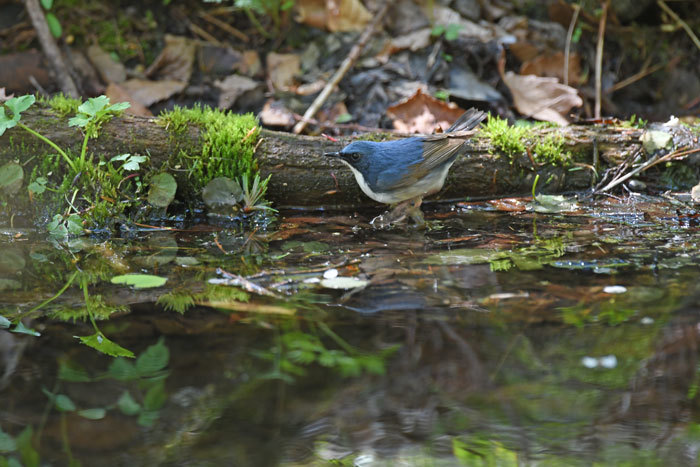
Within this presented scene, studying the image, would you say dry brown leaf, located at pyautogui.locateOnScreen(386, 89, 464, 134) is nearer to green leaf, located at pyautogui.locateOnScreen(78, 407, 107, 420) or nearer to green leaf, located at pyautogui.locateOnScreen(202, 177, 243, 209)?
green leaf, located at pyautogui.locateOnScreen(202, 177, 243, 209)

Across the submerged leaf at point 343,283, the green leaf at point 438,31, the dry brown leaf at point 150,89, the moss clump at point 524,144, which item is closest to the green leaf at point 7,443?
the submerged leaf at point 343,283

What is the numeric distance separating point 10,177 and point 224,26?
3.95 meters

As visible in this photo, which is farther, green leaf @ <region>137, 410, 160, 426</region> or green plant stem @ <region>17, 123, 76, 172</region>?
green plant stem @ <region>17, 123, 76, 172</region>

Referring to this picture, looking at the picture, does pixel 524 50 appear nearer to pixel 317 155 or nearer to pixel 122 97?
pixel 317 155

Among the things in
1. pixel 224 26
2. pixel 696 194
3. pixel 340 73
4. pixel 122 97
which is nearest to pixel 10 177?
pixel 122 97

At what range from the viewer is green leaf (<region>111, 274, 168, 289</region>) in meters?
3.41

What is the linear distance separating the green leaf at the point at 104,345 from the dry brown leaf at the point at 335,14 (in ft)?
18.7

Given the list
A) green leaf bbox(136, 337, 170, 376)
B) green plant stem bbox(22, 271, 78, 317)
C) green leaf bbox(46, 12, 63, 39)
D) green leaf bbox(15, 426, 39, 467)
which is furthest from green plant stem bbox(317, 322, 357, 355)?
green leaf bbox(46, 12, 63, 39)

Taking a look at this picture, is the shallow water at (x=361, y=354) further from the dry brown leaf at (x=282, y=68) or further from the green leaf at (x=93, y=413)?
the dry brown leaf at (x=282, y=68)

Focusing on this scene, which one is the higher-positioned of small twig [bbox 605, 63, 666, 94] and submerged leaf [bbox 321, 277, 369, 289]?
small twig [bbox 605, 63, 666, 94]

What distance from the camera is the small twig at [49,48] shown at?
6312 millimetres

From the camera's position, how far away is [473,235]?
14.4ft

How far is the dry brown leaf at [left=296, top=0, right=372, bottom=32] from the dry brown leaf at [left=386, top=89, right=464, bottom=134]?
74.5 inches

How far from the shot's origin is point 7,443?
2023 mm
